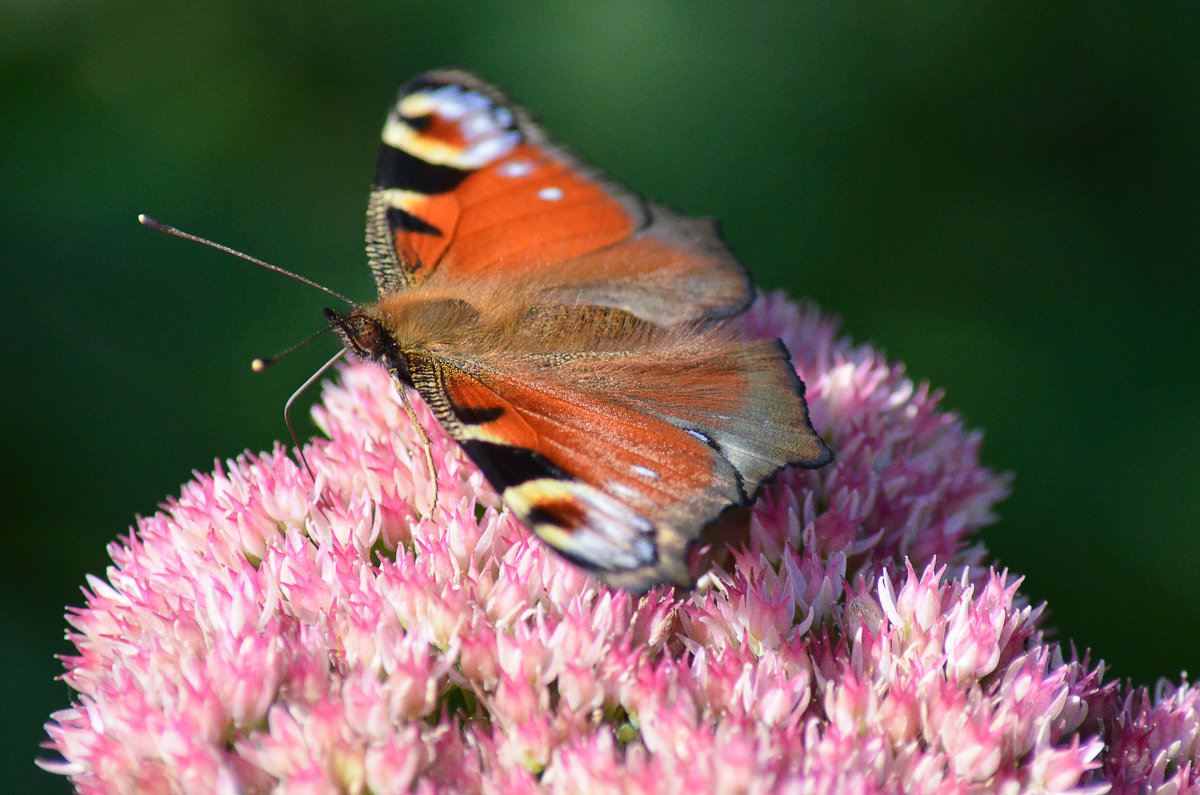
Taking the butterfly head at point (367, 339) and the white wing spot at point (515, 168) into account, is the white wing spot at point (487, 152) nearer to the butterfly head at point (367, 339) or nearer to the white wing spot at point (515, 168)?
the white wing spot at point (515, 168)

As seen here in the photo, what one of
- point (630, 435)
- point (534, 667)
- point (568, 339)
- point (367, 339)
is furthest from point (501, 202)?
point (534, 667)

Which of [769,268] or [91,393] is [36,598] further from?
[769,268]

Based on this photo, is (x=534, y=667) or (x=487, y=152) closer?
(x=534, y=667)

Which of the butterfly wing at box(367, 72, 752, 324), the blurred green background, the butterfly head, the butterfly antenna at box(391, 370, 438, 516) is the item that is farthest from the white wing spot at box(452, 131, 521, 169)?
the blurred green background

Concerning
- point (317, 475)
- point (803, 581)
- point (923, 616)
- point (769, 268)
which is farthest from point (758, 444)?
point (769, 268)

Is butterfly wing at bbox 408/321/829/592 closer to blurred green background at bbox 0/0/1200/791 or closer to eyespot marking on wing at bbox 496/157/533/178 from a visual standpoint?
eyespot marking on wing at bbox 496/157/533/178

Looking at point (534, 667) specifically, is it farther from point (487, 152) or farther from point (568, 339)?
point (487, 152)
